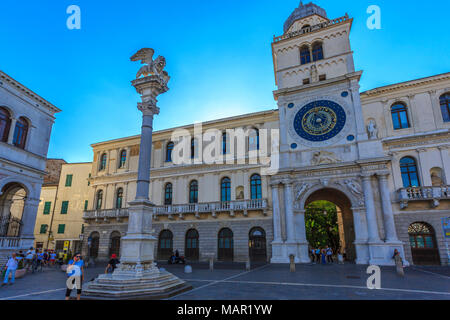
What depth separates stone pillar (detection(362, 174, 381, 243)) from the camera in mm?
20094

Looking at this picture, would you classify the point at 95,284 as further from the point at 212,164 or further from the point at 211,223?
the point at 212,164

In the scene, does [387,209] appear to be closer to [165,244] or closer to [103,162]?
[165,244]

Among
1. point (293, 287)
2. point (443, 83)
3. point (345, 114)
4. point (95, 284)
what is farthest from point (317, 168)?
point (95, 284)

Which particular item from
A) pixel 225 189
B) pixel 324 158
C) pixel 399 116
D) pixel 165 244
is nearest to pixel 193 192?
pixel 225 189

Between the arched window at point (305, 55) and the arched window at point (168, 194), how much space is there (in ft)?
62.1

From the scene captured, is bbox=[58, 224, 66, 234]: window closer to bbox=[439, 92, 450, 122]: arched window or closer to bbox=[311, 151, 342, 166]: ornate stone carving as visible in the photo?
bbox=[311, 151, 342, 166]: ornate stone carving

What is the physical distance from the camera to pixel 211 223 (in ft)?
86.3

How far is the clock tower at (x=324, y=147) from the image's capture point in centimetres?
2091

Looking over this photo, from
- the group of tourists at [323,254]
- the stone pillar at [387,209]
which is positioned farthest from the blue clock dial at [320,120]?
the group of tourists at [323,254]

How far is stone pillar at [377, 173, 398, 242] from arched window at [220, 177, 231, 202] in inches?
519

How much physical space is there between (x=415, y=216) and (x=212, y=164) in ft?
57.9

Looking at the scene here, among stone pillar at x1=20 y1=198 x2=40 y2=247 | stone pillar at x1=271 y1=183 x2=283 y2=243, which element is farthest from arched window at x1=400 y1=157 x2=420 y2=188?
stone pillar at x1=20 y1=198 x2=40 y2=247

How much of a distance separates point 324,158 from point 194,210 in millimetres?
13034

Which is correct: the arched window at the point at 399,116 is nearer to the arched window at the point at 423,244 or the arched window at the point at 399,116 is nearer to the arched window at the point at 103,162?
the arched window at the point at 423,244
